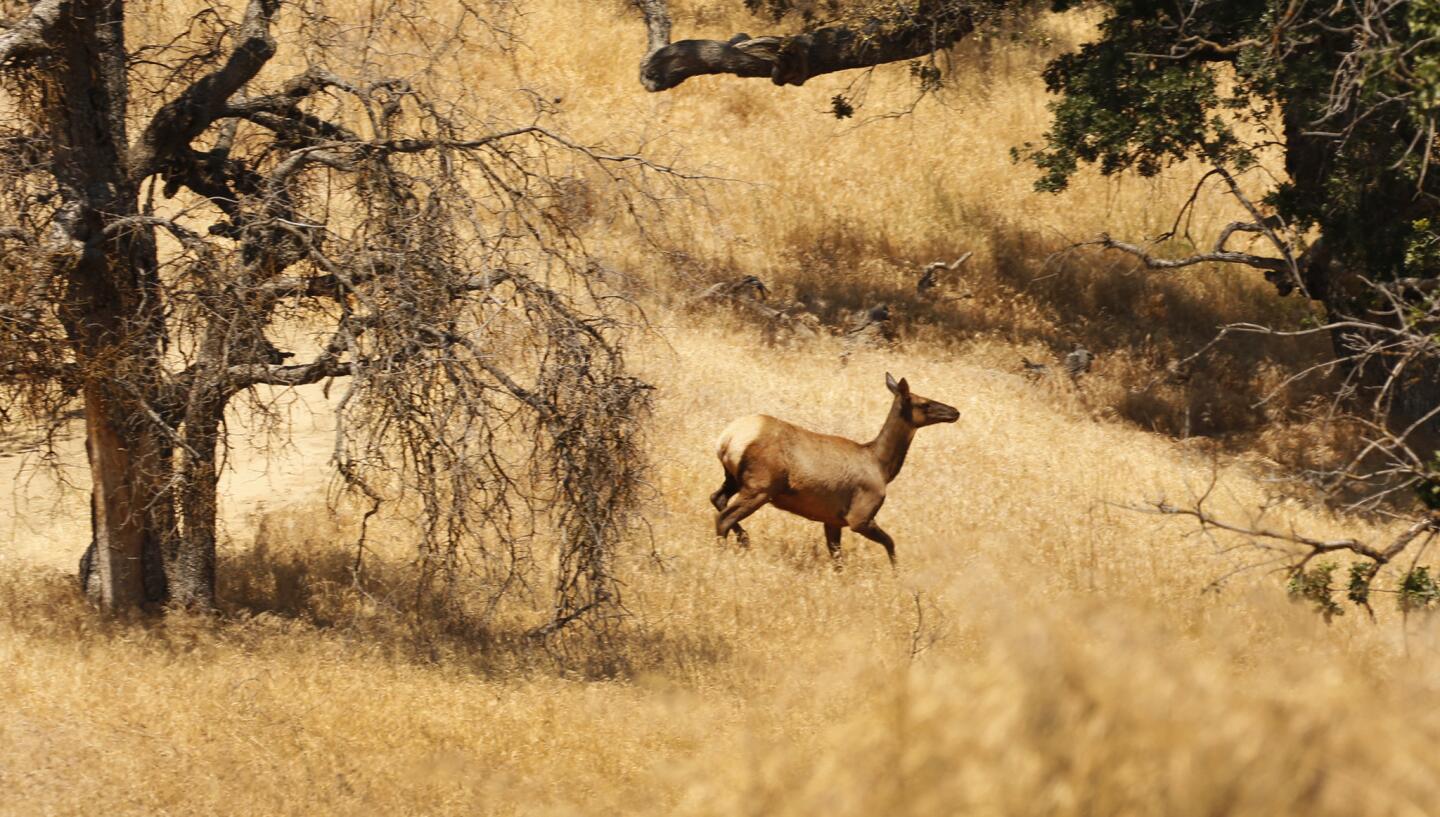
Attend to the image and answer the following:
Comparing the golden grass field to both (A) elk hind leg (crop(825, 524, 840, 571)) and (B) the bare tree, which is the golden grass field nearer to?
(A) elk hind leg (crop(825, 524, 840, 571))

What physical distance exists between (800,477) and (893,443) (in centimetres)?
120

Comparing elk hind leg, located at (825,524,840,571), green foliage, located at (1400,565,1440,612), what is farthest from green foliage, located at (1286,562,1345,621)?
elk hind leg, located at (825,524,840,571)

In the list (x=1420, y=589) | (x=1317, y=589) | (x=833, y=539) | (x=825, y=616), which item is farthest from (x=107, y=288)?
(x=1420, y=589)

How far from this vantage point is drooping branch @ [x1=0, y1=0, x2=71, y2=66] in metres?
10.2

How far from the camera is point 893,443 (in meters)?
14.8

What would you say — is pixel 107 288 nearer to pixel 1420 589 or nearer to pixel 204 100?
pixel 204 100

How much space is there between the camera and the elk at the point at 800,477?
14.0 metres

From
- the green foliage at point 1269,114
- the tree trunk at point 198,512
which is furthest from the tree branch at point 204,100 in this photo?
the green foliage at point 1269,114

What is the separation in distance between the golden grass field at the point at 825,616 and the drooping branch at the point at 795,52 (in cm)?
305

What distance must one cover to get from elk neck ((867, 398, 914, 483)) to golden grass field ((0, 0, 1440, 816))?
86 cm

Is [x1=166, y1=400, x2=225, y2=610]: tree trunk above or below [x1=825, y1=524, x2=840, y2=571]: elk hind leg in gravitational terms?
above

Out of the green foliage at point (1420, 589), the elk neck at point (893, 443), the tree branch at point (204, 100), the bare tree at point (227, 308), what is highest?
the tree branch at point (204, 100)

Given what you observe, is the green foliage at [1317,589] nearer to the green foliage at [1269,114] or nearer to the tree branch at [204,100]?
the green foliage at [1269,114]

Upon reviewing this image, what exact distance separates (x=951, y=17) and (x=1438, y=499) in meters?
12.4
